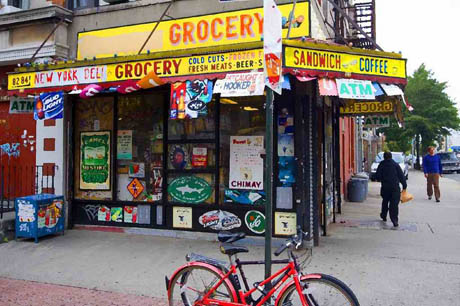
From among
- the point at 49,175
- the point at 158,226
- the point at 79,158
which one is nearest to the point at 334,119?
the point at 158,226

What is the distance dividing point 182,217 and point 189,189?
0.55 meters

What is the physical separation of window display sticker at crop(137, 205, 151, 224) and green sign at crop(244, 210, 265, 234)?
78.2 inches

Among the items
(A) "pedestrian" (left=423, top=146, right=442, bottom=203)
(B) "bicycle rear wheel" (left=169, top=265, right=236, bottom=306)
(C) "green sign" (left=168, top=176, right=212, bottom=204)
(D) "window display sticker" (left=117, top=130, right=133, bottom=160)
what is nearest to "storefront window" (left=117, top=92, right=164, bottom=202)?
(D) "window display sticker" (left=117, top=130, right=133, bottom=160)

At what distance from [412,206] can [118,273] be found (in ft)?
33.4

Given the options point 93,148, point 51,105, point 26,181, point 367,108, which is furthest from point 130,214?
point 367,108

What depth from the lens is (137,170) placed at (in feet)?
27.0

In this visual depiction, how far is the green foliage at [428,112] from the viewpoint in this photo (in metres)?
37.2

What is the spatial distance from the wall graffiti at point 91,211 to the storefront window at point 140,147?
56cm

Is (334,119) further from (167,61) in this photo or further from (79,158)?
(79,158)

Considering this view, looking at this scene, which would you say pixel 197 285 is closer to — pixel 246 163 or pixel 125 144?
pixel 246 163

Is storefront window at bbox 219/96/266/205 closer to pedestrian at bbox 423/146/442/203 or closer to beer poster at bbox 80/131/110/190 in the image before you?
beer poster at bbox 80/131/110/190

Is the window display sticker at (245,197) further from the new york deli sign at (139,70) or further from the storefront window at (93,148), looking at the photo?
the storefront window at (93,148)

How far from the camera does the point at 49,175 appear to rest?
28.3 ft

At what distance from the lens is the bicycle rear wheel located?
12.8 ft
